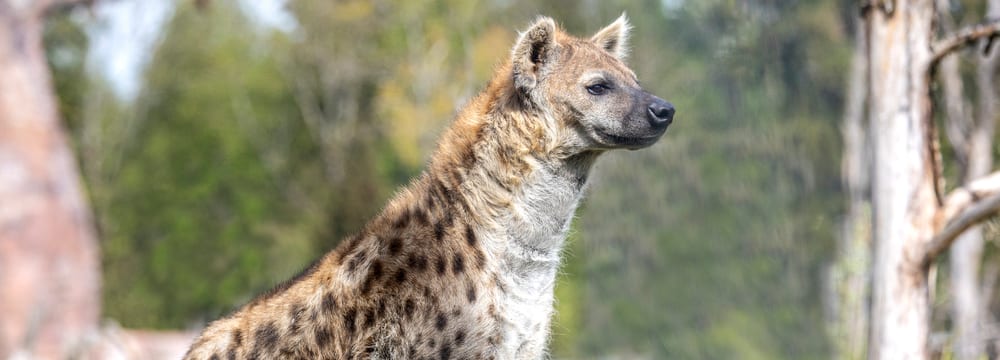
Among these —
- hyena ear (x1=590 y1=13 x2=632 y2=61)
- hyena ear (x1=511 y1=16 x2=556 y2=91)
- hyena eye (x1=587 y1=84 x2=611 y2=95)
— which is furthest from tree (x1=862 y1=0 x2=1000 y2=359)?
hyena ear (x1=511 y1=16 x2=556 y2=91)

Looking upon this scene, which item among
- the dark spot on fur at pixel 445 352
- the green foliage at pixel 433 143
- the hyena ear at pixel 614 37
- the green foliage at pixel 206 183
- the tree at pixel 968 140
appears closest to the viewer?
the dark spot on fur at pixel 445 352

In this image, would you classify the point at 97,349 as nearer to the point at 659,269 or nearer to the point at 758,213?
the point at 659,269

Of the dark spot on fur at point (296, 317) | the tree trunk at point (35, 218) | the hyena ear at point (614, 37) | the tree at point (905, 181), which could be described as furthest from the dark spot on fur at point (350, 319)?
the tree trunk at point (35, 218)

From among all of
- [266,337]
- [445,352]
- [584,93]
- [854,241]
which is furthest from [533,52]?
[854,241]

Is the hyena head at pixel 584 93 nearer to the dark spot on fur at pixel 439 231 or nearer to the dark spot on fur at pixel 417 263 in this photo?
the dark spot on fur at pixel 439 231

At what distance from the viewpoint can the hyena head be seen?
504cm

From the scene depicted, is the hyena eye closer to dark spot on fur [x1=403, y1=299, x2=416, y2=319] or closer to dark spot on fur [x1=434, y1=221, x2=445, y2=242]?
dark spot on fur [x1=434, y1=221, x2=445, y2=242]

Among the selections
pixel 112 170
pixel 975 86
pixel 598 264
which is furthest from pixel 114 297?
pixel 975 86

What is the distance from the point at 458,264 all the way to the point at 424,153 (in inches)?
1059

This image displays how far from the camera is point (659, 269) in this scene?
1264cm

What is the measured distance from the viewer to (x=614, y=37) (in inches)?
230

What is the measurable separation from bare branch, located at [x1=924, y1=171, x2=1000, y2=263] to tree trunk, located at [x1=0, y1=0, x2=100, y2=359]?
14.0m

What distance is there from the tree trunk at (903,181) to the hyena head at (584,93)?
5.12 ft

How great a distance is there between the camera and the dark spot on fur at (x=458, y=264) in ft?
14.9
